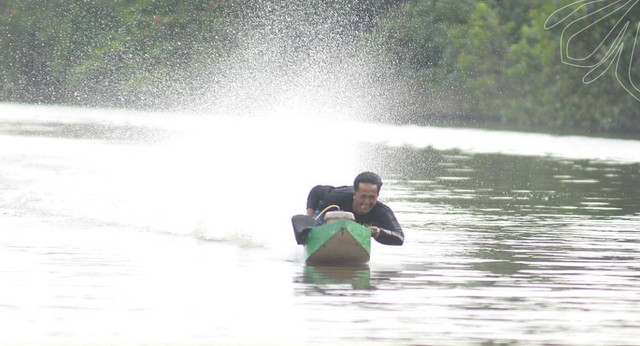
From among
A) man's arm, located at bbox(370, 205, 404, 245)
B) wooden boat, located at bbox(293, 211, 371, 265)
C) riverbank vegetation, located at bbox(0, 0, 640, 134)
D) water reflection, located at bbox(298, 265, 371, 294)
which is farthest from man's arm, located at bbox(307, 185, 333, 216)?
riverbank vegetation, located at bbox(0, 0, 640, 134)

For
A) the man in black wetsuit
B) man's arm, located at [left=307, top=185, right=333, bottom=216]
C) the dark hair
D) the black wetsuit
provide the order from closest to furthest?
the dark hair < the man in black wetsuit < the black wetsuit < man's arm, located at [left=307, top=185, right=333, bottom=216]

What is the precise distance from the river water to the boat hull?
223mm

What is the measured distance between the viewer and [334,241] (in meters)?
16.2

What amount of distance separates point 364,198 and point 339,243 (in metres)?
0.64

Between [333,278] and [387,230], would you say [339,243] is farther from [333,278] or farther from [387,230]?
[333,278]

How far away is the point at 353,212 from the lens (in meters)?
16.9

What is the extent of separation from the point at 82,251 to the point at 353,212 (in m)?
3.11

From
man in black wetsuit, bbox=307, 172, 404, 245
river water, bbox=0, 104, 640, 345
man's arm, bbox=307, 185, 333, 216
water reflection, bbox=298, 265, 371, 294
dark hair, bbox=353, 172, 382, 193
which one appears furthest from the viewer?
man's arm, bbox=307, 185, 333, 216

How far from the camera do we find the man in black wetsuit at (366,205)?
647 inches

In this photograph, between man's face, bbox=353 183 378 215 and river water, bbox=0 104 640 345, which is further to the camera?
man's face, bbox=353 183 378 215

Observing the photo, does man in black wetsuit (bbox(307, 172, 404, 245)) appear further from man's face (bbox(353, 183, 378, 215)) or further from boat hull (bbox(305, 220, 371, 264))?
boat hull (bbox(305, 220, 371, 264))

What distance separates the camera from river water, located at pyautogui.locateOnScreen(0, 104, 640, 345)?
489 inches

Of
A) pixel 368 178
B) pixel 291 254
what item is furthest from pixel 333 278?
pixel 291 254

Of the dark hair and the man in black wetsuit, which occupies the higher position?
the dark hair
